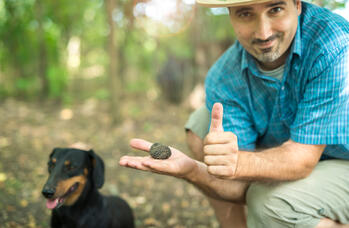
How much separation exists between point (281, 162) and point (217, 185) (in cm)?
59

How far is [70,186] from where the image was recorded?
2.63 meters

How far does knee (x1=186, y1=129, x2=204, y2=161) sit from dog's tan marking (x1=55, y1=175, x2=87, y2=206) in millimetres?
1014

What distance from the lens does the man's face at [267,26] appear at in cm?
219

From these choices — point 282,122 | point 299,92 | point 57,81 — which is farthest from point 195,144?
point 57,81

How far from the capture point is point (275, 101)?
255cm

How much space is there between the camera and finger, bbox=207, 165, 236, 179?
1.85m

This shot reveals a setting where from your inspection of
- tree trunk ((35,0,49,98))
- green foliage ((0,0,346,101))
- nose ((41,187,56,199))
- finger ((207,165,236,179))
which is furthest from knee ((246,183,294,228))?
tree trunk ((35,0,49,98))

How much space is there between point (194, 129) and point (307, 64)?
1.13m

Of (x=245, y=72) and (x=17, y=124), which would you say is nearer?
(x=245, y=72)

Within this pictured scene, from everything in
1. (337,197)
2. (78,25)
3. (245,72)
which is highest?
(78,25)

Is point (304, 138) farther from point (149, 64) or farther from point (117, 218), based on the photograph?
point (149, 64)

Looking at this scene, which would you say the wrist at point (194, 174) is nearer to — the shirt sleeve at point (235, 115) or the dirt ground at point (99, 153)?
the shirt sleeve at point (235, 115)

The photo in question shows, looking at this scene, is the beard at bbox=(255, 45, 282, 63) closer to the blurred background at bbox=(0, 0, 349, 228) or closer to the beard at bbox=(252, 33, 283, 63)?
the beard at bbox=(252, 33, 283, 63)

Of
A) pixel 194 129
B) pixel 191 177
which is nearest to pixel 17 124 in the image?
pixel 194 129
